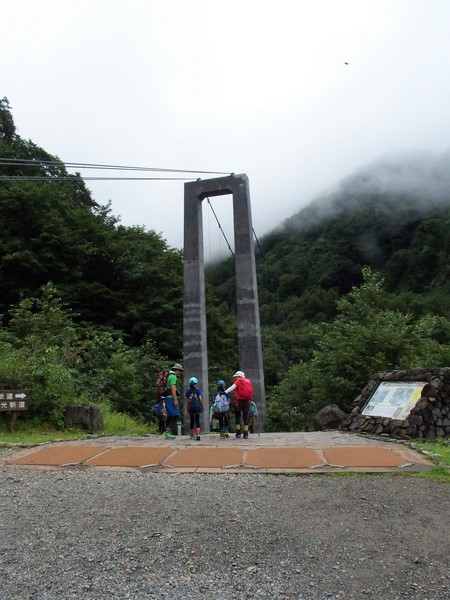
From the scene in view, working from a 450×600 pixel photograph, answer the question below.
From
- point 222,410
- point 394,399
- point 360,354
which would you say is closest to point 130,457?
point 222,410

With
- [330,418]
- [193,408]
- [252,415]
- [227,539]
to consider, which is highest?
[193,408]

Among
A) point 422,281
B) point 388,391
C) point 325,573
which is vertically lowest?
point 325,573

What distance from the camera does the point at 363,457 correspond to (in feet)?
18.2

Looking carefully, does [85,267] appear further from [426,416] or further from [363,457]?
[363,457]

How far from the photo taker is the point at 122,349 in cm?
1510

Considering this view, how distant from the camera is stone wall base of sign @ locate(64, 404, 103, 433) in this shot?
873 centimetres

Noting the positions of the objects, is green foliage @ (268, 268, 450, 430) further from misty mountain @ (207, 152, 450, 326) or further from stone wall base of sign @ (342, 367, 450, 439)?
misty mountain @ (207, 152, 450, 326)

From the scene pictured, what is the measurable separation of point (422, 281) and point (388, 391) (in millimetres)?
49358

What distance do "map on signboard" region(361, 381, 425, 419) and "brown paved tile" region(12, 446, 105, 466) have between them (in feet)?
15.8

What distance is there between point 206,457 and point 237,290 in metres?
8.47

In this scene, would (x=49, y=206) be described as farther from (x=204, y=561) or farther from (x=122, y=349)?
(x=204, y=561)

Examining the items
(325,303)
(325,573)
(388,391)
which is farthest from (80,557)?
(325,303)

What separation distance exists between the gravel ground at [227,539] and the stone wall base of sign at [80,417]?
418cm

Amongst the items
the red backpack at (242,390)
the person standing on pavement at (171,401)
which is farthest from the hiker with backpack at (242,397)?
the person standing on pavement at (171,401)
